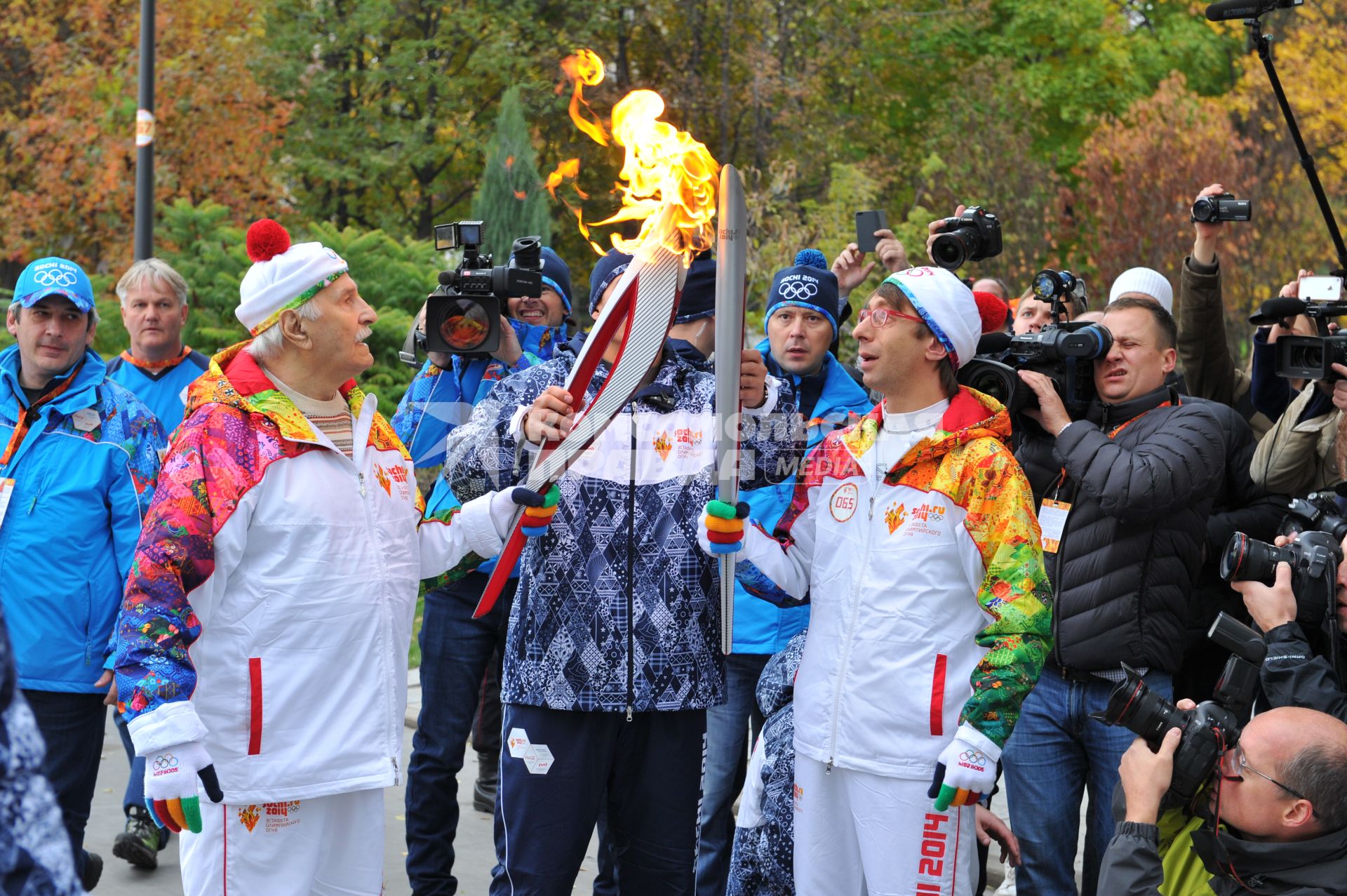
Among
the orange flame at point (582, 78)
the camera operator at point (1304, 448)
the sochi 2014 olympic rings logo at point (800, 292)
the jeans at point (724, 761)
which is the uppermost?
the orange flame at point (582, 78)

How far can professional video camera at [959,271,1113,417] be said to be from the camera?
12.7 feet

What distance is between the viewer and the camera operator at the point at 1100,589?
3.76 metres

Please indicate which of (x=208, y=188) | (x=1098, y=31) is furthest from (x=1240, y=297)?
(x=208, y=188)

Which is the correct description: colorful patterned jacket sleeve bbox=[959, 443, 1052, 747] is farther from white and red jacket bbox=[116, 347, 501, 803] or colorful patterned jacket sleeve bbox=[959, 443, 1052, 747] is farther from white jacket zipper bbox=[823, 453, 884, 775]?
white and red jacket bbox=[116, 347, 501, 803]

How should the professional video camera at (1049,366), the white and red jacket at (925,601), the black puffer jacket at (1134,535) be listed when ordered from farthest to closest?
the professional video camera at (1049,366)
the black puffer jacket at (1134,535)
the white and red jacket at (925,601)

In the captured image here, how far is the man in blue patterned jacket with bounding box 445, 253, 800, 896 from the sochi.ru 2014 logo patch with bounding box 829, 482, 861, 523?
0.27 metres

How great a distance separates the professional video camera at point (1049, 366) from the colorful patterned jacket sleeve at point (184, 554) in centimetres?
188

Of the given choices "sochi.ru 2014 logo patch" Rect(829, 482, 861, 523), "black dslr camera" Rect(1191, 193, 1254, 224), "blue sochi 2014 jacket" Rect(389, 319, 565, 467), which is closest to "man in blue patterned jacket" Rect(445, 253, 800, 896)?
"sochi.ru 2014 logo patch" Rect(829, 482, 861, 523)

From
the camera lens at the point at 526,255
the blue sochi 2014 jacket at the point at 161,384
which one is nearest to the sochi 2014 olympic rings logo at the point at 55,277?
the blue sochi 2014 jacket at the point at 161,384

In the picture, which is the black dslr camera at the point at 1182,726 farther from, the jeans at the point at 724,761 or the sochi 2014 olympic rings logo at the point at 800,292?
the sochi 2014 olympic rings logo at the point at 800,292

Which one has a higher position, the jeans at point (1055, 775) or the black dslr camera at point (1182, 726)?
the black dslr camera at point (1182, 726)

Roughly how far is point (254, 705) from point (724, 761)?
6.14 feet

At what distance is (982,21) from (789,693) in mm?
20281

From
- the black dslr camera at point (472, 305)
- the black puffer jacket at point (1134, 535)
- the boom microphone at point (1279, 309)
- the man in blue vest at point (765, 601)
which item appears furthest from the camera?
the man in blue vest at point (765, 601)
